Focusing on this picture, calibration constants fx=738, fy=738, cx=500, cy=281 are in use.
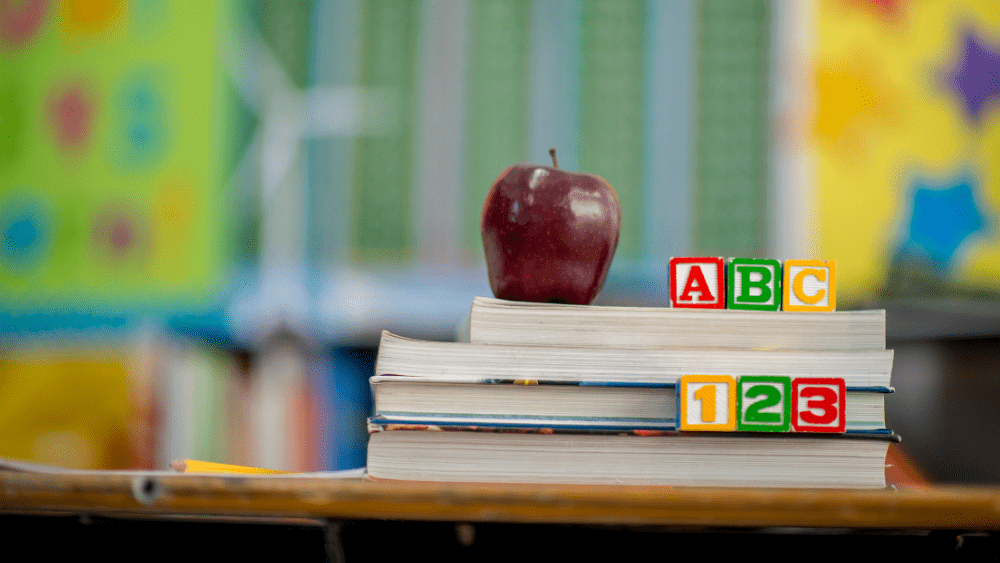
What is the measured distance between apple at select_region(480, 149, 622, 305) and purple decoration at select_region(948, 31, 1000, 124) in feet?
7.39

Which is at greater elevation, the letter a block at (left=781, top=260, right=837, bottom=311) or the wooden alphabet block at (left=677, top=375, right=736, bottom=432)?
the letter a block at (left=781, top=260, right=837, bottom=311)

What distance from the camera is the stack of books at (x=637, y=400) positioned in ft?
1.68

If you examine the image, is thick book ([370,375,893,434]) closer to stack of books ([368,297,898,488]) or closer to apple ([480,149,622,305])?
stack of books ([368,297,898,488])

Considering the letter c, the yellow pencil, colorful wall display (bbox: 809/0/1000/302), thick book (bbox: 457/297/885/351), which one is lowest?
the yellow pencil

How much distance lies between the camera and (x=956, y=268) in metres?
2.30

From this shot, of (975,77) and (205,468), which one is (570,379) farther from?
(975,77)

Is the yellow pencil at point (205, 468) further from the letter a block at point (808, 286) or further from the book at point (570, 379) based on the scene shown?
the letter a block at point (808, 286)

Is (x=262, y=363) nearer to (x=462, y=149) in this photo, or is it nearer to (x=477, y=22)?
(x=462, y=149)

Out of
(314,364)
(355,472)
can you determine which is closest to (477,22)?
(314,364)

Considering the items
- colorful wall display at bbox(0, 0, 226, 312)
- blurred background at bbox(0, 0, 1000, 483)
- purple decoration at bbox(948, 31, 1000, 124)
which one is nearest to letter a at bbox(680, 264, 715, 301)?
blurred background at bbox(0, 0, 1000, 483)

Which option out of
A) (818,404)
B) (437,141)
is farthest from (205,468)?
(437,141)

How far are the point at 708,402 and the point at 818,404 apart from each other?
78 mm

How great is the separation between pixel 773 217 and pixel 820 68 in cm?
49

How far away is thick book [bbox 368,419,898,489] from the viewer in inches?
20.5
